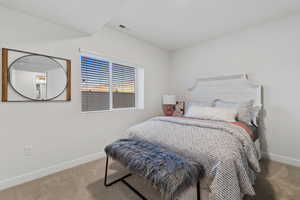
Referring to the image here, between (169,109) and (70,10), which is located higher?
(70,10)

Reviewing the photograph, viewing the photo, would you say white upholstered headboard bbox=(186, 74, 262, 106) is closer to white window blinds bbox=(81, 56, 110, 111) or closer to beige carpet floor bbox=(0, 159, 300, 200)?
beige carpet floor bbox=(0, 159, 300, 200)

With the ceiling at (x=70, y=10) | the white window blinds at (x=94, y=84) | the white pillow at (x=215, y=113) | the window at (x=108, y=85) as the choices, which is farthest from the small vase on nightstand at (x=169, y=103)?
the ceiling at (x=70, y=10)

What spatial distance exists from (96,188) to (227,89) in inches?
109

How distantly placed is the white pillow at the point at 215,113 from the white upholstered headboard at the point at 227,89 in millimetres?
540

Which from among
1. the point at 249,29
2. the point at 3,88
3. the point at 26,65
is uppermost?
the point at 249,29

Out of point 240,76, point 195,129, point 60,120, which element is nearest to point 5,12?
point 60,120

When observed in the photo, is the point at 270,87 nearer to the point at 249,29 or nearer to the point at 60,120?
the point at 249,29

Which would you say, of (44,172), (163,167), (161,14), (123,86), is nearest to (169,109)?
(123,86)

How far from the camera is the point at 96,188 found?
64.5 inches

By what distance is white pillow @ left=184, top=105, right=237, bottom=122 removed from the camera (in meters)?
2.15

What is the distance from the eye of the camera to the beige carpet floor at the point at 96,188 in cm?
149

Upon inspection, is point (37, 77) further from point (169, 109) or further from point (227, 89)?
point (227, 89)

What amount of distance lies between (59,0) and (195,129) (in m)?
2.17

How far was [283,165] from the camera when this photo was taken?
2166mm
